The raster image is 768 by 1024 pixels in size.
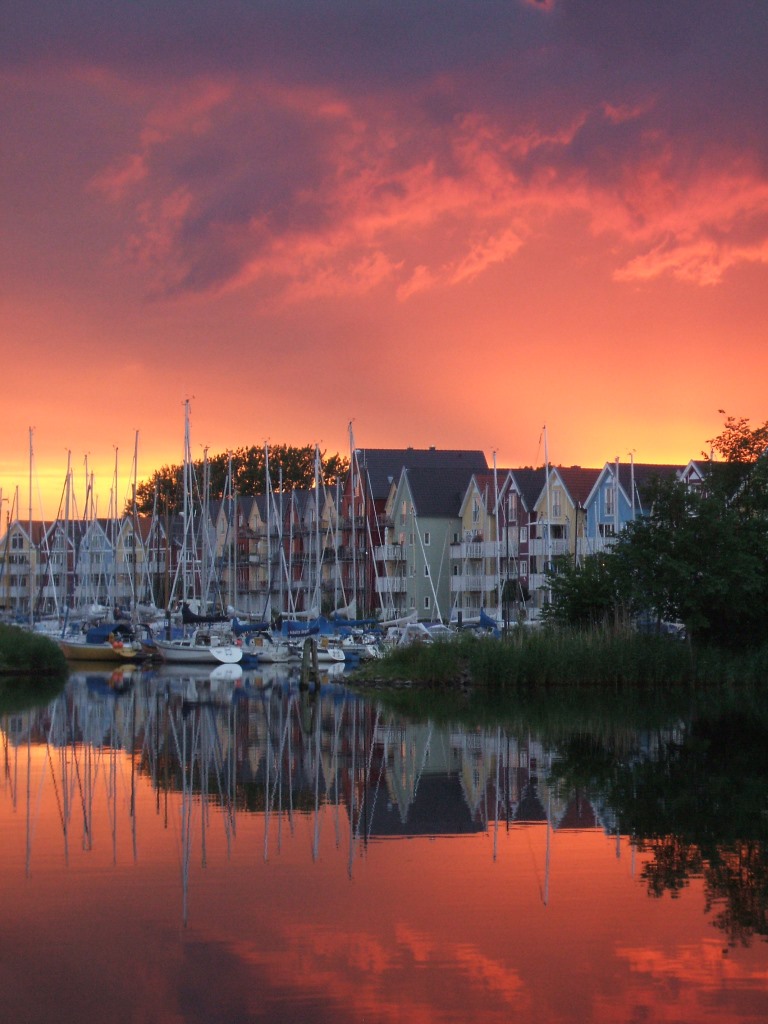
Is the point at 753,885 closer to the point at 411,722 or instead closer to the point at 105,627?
the point at 411,722

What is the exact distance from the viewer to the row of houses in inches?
4144

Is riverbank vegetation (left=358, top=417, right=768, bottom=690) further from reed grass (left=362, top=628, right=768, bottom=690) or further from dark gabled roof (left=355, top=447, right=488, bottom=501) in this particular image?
dark gabled roof (left=355, top=447, right=488, bottom=501)

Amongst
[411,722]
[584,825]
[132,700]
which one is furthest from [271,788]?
[132,700]

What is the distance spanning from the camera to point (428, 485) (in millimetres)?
127562

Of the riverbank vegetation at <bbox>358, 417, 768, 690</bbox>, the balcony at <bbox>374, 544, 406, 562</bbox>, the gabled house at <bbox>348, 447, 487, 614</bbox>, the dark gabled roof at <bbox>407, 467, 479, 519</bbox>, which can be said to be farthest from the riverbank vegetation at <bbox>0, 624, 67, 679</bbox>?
the dark gabled roof at <bbox>407, 467, 479, 519</bbox>

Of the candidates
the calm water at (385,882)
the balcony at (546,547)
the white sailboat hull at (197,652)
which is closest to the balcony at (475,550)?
the balcony at (546,547)

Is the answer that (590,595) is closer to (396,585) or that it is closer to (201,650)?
(201,650)

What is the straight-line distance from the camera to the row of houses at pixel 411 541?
105250 millimetres

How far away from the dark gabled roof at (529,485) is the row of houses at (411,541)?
0.15 metres

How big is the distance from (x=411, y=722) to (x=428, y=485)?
277 feet

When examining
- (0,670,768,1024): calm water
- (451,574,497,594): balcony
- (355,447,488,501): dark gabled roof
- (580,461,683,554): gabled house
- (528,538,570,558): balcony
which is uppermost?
(355,447,488,501): dark gabled roof

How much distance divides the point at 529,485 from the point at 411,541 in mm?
12727

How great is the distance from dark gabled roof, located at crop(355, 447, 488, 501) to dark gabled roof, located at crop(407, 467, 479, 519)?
3.16m

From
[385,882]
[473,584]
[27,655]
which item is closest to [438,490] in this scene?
[473,584]
